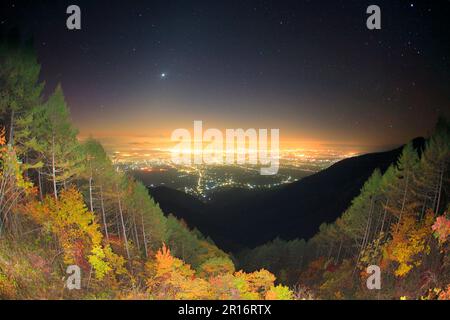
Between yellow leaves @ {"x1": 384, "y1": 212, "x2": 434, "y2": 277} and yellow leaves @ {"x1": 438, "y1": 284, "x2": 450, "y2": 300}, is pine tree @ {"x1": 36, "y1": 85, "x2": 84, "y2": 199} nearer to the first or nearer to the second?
yellow leaves @ {"x1": 438, "y1": 284, "x2": 450, "y2": 300}

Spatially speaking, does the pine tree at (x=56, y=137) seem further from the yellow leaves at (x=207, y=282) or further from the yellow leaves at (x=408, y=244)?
the yellow leaves at (x=408, y=244)

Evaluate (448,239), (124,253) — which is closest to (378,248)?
(448,239)

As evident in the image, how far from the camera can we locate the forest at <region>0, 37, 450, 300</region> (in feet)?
44.8

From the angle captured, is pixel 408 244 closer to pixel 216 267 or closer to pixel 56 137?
pixel 216 267

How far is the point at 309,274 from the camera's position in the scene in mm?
52594

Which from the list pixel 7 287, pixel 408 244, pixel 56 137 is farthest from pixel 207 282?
pixel 408 244

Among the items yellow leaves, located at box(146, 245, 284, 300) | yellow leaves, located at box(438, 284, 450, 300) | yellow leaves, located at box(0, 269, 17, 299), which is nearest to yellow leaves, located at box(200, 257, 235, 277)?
yellow leaves, located at box(146, 245, 284, 300)

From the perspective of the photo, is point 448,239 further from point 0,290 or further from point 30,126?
point 30,126

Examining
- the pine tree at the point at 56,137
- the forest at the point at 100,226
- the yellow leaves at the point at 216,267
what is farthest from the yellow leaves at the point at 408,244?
the pine tree at the point at 56,137

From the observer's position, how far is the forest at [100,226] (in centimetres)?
1364

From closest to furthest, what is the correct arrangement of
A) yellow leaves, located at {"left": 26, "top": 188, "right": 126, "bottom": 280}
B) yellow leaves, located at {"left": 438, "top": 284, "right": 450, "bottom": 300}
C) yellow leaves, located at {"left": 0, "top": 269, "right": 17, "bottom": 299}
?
yellow leaves, located at {"left": 0, "top": 269, "right": 17, "bottom": 299}, yellow leaves, located at {"left": 438, "top": 284, "right": 450, "bottom": 300}, yellow leaves, located at {"left": 26, "top": 188, "right": 126, "bottom": 280}

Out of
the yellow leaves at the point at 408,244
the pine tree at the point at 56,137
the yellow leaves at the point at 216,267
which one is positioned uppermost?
the pine tree at the point at 56,137
